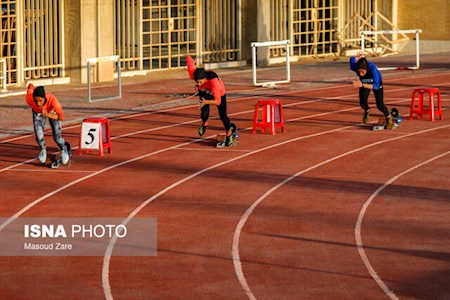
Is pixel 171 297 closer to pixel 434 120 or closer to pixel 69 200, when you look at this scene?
pixel 69 200

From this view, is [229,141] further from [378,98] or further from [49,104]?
[49,104]

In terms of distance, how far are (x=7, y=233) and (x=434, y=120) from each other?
48.2ft

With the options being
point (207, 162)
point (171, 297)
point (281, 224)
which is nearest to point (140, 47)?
point (207, 162)

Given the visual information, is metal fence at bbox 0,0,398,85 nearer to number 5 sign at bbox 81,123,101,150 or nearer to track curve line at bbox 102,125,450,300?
track curve line at bbox 102,125,450,300

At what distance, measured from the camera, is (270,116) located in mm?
28766

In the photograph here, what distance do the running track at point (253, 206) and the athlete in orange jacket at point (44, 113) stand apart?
1.32ft

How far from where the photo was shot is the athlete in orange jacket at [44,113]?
78.8ft

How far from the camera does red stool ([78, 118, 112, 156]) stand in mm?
25906

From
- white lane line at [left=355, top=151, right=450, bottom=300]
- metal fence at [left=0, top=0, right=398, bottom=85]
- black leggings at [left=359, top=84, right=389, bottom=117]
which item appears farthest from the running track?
metal fence at [left=0, top=0, right=398, bottom=85]

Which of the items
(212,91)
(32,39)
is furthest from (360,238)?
(32,39)

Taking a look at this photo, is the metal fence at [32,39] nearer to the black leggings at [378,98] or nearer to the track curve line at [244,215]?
the track curve line at [244,215]

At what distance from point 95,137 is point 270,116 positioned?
4490mm

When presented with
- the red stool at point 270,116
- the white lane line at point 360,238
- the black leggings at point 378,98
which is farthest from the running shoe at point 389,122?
the white lane line at point 360,238

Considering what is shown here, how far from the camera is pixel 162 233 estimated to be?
62.5 feet
